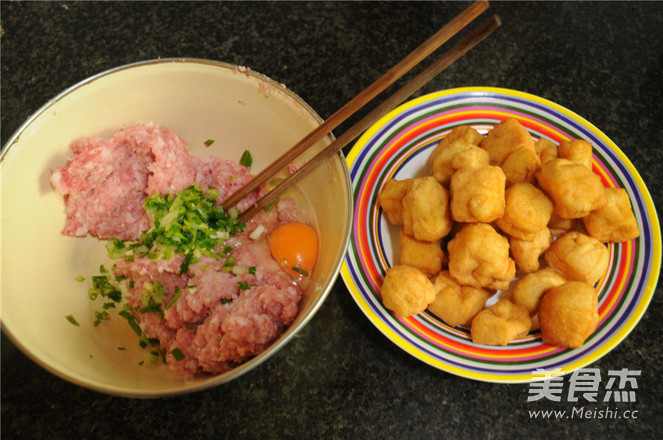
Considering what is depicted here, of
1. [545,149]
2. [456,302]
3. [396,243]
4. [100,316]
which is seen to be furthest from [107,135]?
[545,149]

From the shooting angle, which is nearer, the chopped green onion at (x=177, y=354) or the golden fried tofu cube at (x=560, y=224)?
the chopped green onion at (x=177, y=354)

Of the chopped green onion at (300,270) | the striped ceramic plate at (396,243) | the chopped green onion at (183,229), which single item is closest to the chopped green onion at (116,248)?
the chopped green onion at (183,229)

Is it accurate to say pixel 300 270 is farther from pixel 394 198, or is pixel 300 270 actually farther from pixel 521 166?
pixel 521 166

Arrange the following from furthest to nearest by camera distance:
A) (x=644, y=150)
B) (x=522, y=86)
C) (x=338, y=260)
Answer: (x=522, y=86)
(x=644, y=150)
(x=338, y=260)

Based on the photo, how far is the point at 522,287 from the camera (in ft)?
6.22

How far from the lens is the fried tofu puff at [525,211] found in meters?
1.84

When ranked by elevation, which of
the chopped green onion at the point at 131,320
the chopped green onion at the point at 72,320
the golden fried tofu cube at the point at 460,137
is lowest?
the golden fried tofu cube at the point at 460,137

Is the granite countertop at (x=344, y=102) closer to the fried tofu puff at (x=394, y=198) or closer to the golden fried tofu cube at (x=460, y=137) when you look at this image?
the fried tofu puff at (x=394, y=198)

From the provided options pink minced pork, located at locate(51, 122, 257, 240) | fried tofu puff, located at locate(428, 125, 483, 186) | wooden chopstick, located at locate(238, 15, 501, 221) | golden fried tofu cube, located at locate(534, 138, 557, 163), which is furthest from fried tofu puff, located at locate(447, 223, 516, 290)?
pink minced pork, located at locate(51, 122, 257, 240)

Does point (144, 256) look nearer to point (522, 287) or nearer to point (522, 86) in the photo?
point (522, 287)

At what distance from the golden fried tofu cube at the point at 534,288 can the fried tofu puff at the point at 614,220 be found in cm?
26

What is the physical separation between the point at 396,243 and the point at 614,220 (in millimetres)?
867

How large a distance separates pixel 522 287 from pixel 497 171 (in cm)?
47

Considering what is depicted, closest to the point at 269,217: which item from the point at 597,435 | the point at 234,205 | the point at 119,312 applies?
the point at 234,205
